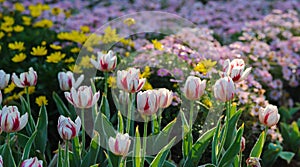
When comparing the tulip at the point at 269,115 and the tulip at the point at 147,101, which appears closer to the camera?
the tulip at the point at 147,101

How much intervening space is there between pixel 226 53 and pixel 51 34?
1.38 metres

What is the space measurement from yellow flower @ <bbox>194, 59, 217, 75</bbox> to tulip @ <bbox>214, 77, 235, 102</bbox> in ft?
2.54

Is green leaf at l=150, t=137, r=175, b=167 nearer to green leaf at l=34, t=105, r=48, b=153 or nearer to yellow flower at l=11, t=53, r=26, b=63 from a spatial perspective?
green leaf at l=34, t=105, r=48, b=153

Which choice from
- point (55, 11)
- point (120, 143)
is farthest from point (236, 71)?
point (55, 11)

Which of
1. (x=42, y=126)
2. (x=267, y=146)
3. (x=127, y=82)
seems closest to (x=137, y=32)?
(x=267, y=146)

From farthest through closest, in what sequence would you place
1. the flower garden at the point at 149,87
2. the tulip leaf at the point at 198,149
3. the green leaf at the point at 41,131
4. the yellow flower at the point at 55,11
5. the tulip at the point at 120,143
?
the yellow flower at the point at 55,11 → the green leaf at the point at 41,131 → the tulip leaf at the point at 198,149 → the flower garden at the point at 149,87 → the tulip at the point at 120,143

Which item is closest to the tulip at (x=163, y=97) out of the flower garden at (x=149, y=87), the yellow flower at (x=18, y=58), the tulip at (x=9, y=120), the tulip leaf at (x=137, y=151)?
the flower garden at (x=149, y=87)

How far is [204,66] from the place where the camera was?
277 centimetres

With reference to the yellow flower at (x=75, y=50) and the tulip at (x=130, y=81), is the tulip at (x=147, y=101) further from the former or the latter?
the yellow flower at (x=75, y=50)

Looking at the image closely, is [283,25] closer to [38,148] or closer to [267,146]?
[267,146]

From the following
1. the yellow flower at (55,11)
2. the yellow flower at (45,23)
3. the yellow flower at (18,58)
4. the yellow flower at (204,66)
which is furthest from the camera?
the yellow flower at (55,11)

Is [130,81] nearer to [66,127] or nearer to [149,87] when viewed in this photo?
[66,127]

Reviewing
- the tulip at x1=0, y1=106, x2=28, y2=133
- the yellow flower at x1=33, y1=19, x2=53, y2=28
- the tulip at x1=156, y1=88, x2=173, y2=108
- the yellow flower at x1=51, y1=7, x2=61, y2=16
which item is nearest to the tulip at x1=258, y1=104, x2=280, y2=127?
the tulip at x1=156, y1=88, x2=173, y2=108

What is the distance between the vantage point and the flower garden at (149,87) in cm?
195
